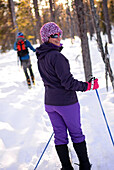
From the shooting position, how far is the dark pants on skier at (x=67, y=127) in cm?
228

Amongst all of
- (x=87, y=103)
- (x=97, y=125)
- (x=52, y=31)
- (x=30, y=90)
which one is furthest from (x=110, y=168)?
(x=30, y=90)

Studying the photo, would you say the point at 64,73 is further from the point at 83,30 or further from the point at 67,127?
the point at 83,30

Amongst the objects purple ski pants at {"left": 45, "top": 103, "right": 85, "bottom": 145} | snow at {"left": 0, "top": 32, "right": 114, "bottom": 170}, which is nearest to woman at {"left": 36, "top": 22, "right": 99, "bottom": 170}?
purple ski pants at {"left": 45, "top": 103, "right": 85, "bottom": 145}

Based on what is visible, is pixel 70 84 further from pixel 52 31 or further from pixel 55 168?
pixel 55 168

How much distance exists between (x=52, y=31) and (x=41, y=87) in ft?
18.4

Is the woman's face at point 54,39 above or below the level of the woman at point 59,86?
above

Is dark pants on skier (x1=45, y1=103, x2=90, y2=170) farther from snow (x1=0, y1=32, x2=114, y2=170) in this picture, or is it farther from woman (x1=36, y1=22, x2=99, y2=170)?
snow (x1=0, y1=32, x2=114, y2=170)

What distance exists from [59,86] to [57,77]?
0.39ft

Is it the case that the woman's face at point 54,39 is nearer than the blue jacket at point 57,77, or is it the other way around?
the blue jacket at point 57,77

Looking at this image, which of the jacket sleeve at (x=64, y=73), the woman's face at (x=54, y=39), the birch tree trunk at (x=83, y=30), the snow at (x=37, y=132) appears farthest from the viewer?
the birch tree trunk at (x=83, y=30)

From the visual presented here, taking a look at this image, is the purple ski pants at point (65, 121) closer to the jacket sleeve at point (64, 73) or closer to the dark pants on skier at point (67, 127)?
the dark pants on skier at point (67, 127)

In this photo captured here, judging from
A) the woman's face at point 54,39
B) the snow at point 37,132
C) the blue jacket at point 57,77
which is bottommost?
the snow at point 37,132

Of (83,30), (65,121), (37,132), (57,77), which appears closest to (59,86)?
(57,77)

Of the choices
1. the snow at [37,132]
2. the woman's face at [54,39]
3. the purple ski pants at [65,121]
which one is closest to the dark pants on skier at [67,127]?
the purple ski pants at [65,121]
